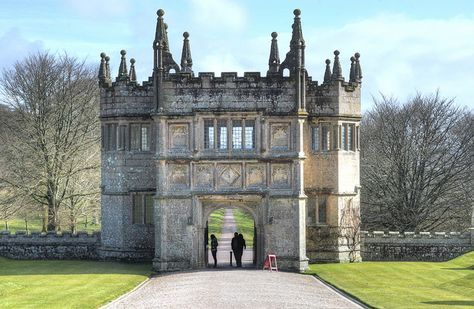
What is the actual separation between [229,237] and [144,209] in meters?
18.1

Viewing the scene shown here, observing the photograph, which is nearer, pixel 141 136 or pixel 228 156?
pixel 228 156

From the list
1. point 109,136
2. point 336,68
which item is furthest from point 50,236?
point 336,68

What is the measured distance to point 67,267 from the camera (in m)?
45.1

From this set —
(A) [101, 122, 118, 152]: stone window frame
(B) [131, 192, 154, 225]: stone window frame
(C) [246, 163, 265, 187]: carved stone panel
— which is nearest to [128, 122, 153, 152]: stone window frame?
(A) [101, 122, 118, 152]: stone window frame

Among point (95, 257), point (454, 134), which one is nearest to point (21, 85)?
A: point (95, 257)

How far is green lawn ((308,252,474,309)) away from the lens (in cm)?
3262

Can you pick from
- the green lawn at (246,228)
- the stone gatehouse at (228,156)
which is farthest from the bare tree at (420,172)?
the stone gatehouse at (228,156)

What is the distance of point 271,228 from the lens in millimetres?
42844

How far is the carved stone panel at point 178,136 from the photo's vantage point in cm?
4275

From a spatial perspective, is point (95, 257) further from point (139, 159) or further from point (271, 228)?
point (271, 228)

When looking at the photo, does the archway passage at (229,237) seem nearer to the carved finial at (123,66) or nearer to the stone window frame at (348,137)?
the stone window frame at (348,137)

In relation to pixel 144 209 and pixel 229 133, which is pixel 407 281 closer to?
pixel 229 133

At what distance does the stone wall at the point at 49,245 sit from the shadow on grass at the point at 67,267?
1.08 metres

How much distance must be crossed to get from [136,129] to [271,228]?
9201 mm
